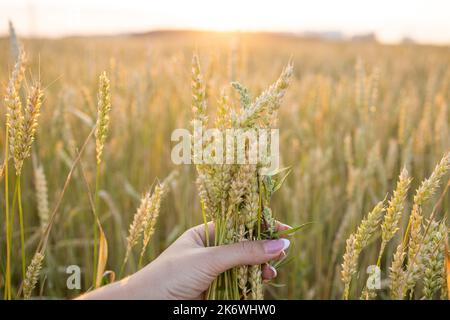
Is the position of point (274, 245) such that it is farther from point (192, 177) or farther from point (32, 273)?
point (192, 177)

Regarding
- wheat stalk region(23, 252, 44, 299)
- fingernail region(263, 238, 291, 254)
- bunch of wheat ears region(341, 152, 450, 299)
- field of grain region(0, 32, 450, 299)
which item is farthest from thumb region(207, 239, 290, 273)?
field of grain region(0, 32, 450, 299)

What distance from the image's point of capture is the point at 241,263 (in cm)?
78

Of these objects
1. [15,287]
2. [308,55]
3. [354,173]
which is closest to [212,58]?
[354,173]

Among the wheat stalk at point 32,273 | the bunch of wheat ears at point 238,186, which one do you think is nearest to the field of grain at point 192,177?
the wheat stalk at point 32,273

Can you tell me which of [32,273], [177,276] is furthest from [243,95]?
[32,273]

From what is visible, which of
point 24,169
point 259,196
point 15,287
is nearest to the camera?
point 259,196

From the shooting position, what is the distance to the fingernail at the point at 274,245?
78 centimetres

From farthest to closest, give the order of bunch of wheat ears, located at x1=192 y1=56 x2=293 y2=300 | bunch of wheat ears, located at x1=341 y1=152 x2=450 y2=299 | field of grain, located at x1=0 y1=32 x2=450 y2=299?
field of grain, located at x1=0 y1=32 x2=450 y2=299, bunch of wheat ears, located at x1=341 y1=152 x2=450 y2=299, bunch of wheat ears, located at x1=192 y1=56 x2=293 y2=300

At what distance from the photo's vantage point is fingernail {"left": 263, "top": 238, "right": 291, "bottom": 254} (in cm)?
78

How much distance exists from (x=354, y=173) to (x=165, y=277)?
3.58 feet

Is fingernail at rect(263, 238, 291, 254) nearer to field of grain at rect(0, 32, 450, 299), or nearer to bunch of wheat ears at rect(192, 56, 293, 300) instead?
bunch of wheat ears at rect(192, 56, 293, 300)

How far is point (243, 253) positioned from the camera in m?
0.77

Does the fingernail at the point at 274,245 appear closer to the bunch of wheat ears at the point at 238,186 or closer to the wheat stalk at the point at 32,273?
the bunch of wheat ears at the point at 238,186
